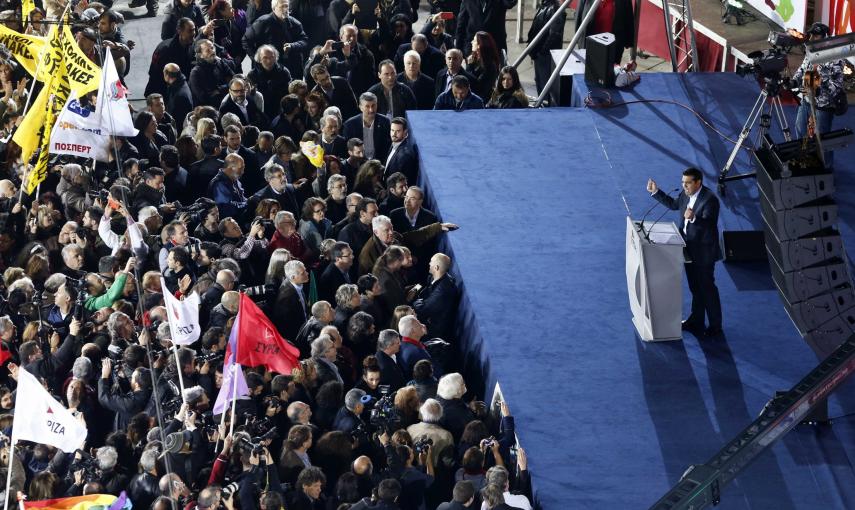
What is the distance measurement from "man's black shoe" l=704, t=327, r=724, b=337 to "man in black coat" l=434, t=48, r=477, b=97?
4997 mm

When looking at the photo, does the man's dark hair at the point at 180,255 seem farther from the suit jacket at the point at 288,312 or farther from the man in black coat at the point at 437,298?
the man in black coat at the point at 437,298

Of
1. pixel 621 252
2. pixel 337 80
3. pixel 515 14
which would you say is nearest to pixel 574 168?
pixel 621 252

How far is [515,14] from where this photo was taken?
24703 mm

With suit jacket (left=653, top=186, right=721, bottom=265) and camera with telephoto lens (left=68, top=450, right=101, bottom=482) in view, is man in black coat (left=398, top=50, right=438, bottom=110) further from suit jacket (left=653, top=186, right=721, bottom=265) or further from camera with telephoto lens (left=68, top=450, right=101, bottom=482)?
camera with telephoto lens (left=68, top=450, right=101, bottom=482)

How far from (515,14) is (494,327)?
37.6 feet

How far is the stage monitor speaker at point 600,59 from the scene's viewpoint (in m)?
17.9

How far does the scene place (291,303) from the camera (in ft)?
44.9

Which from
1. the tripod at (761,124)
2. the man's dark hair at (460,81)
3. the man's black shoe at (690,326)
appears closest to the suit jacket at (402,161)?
the man's dark hair at (460,81)

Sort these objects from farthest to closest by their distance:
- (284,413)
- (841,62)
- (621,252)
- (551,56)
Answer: (551,56) < (841,62) < (621,252) < (284,413)

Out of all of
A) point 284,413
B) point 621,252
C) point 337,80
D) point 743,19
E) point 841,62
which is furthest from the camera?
point 743,19

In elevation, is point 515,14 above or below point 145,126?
below

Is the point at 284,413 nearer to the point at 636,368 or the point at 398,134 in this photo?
the point at 636,368

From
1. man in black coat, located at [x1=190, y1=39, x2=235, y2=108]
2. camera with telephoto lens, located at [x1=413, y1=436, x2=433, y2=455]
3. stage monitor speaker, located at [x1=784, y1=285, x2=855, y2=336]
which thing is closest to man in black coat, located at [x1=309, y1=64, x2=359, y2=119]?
man in black coat, located at [x1=190, y1=39, x2=235, y2=108]

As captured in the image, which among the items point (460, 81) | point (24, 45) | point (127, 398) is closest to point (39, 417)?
point (127, 398)
